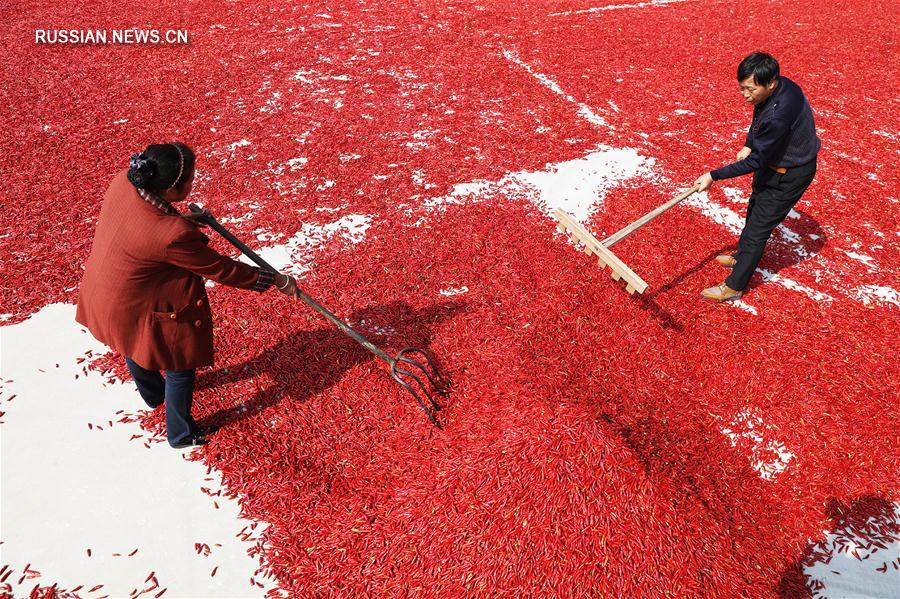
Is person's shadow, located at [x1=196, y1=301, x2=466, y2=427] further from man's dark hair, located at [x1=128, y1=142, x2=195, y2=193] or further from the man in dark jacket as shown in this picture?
the man in dark jacket

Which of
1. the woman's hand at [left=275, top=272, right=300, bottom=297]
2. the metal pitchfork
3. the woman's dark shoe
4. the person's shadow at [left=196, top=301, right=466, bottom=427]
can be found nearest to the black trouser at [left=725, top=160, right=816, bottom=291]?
the person's shadow at [left=196, top=301, right=466, bottom=427]

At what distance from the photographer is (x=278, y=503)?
11.7 ft

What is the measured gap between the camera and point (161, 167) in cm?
274

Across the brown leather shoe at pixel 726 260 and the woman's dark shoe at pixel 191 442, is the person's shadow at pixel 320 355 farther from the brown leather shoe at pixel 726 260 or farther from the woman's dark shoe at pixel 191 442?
the brown leather shoe at pixel 726 260

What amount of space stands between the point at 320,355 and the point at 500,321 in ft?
6.66

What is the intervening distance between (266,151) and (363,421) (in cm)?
622

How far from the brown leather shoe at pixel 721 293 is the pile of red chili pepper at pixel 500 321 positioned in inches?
5.1

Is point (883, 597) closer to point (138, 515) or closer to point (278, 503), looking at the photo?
point (278, 503)

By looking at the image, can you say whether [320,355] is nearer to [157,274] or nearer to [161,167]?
[157,274]

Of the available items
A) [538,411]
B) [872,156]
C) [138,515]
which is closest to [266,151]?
[138,515]

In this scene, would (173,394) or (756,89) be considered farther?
(756,89)

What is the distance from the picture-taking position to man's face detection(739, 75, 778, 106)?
4133 mm

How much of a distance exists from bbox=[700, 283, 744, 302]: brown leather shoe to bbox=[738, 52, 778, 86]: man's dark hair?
2.30m

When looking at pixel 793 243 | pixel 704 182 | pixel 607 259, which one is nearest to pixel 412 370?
pixel 607 259
